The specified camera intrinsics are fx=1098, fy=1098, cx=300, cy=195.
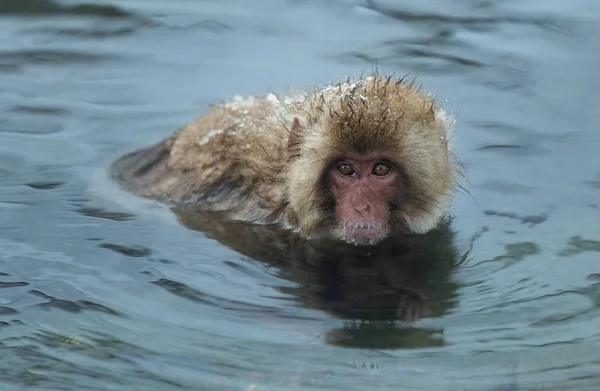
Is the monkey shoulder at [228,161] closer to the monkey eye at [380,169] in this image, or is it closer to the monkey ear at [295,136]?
the monkey ear at [295,136]

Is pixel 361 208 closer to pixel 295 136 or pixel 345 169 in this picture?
pixel 345 169

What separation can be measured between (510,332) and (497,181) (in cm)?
210

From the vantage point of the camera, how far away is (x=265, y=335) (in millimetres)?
4805

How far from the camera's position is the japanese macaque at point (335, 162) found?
5.35 m

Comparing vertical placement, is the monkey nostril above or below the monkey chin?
above

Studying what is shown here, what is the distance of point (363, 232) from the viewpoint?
5.35m

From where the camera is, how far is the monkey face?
5.37 metres

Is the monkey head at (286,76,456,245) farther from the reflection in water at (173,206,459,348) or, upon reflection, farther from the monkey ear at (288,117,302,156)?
the reflection in water at (173,206,459,348)

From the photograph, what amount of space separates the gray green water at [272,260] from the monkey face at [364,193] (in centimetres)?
27

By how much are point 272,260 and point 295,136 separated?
26.2 inches

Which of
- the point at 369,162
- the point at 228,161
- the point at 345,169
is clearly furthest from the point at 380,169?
the point at 228,161

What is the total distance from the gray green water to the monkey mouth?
0.22 metres

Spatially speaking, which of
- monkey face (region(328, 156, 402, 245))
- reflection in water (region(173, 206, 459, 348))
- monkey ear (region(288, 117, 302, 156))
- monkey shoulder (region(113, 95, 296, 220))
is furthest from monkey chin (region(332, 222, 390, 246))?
monkey shoulder (region(113, 95, 296, 220))

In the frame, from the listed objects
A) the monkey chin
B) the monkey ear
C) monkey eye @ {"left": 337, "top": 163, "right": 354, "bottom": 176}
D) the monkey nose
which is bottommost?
the monkey chin
